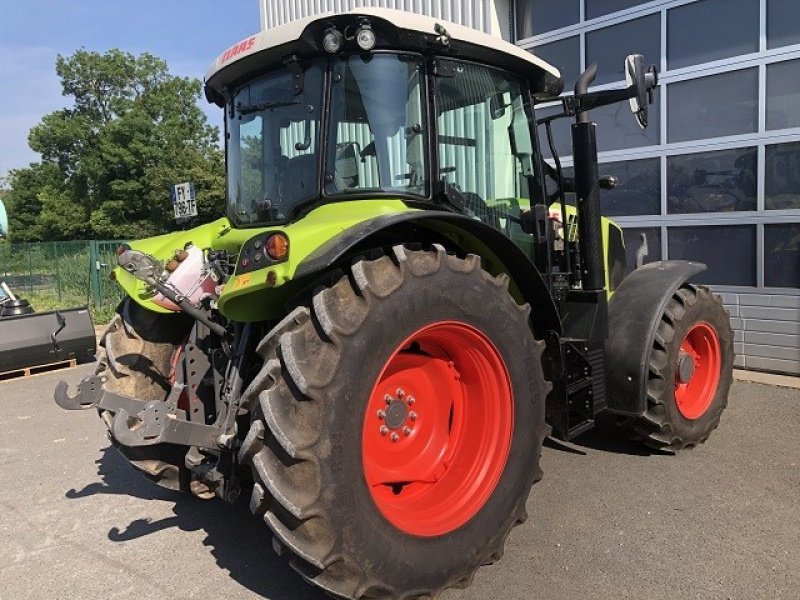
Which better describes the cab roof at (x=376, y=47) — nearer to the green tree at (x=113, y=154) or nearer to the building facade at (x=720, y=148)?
the building facade at (x=720, y=148)

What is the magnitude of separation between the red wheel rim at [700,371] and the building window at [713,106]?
9.74 feet

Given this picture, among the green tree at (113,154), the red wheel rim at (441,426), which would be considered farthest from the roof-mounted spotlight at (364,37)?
the green tree at (113,154)

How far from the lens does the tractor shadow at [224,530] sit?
2914 millimetres

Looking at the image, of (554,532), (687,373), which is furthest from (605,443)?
(554,532)

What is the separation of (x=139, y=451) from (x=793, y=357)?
19.4 ft

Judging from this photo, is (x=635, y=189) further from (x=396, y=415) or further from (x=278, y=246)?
(x=278, y=246)

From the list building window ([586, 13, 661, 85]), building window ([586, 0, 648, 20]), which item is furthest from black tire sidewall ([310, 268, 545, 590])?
building window ([586, 0, 648, 20])

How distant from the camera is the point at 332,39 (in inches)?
110

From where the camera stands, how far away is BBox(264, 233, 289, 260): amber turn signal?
2430 mm

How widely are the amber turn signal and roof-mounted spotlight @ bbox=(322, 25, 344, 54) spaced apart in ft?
2.97

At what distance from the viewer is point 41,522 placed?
3729mm

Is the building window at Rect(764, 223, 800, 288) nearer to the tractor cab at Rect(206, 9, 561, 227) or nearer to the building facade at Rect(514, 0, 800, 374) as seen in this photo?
the building facade at Rect(514, 0, 800, 374)

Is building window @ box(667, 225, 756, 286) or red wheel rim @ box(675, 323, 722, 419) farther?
building window @ box(667, 225, 756, 286)

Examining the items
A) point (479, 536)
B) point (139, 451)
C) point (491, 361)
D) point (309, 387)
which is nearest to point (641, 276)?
point (491, 361)
